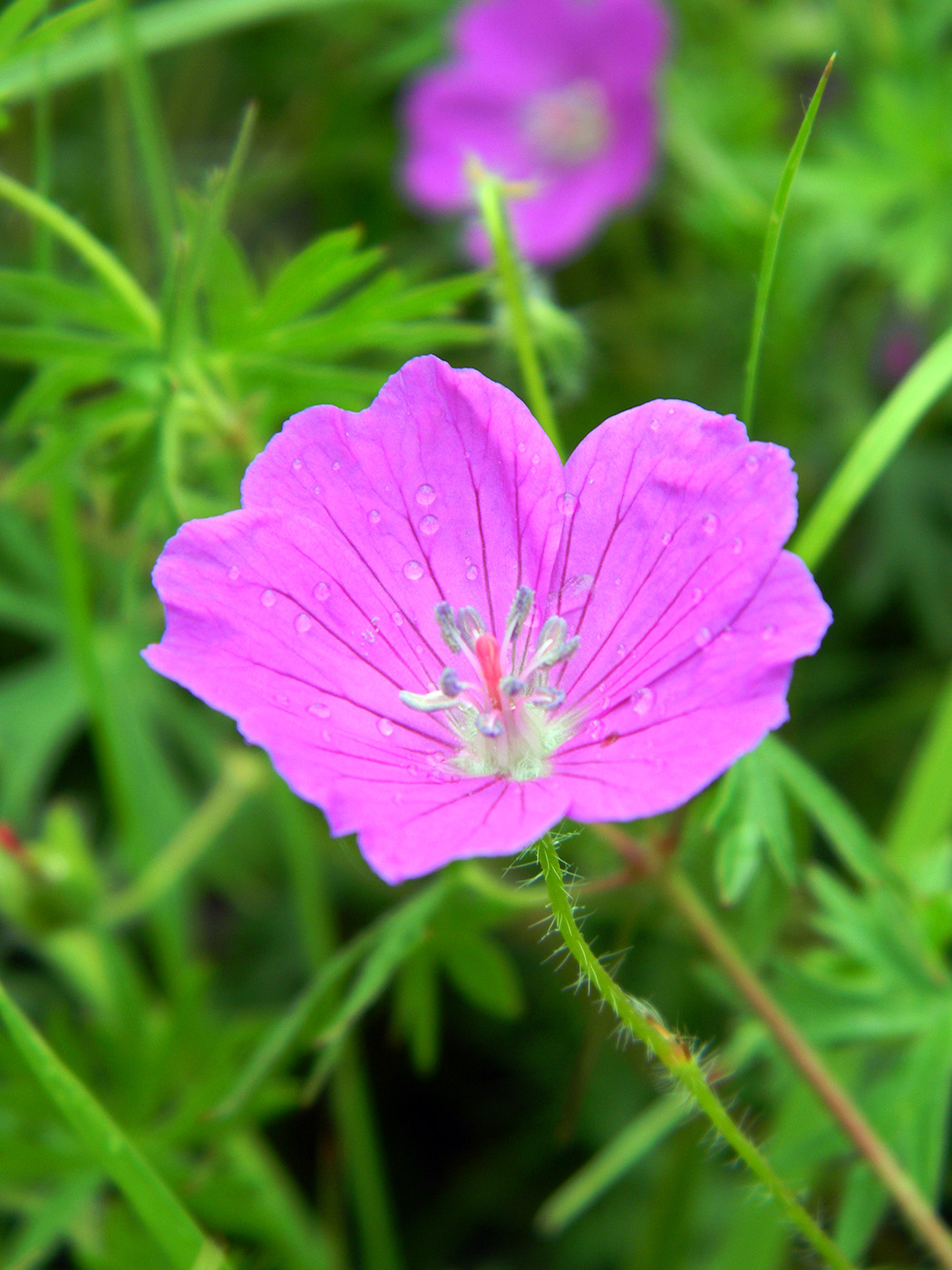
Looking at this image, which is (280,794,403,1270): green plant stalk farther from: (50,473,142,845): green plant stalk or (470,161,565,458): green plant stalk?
(470,161,565,458): green plant stalk

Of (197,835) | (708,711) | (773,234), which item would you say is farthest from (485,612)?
(197,835)

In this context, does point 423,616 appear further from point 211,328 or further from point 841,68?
point 841,68

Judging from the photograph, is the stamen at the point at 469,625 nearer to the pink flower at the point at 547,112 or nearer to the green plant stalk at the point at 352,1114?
the green plant stalk at the point at 352,1114

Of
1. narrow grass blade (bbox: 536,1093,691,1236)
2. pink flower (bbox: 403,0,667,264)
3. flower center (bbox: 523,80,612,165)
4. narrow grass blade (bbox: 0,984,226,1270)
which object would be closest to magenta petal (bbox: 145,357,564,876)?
narrow grass blade (bbox: 0,984,226,1270)

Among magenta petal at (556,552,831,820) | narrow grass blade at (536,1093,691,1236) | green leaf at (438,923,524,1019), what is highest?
magenta petal at (556,552,831,820)

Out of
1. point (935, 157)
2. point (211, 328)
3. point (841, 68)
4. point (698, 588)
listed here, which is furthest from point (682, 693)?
point (841, 68)

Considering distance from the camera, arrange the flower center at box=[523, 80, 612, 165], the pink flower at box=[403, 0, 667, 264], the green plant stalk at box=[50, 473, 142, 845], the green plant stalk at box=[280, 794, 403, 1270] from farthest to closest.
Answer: the flower center at box=[523, 80, 612, 165], the pink flower at box=[403, 0, 667, 264], the green plant stalk at box=[280, 794, 403, 1270], the green plant stalk at box=[50, 473, 142, 845]

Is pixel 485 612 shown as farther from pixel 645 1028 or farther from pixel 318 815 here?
pixel 318 815
